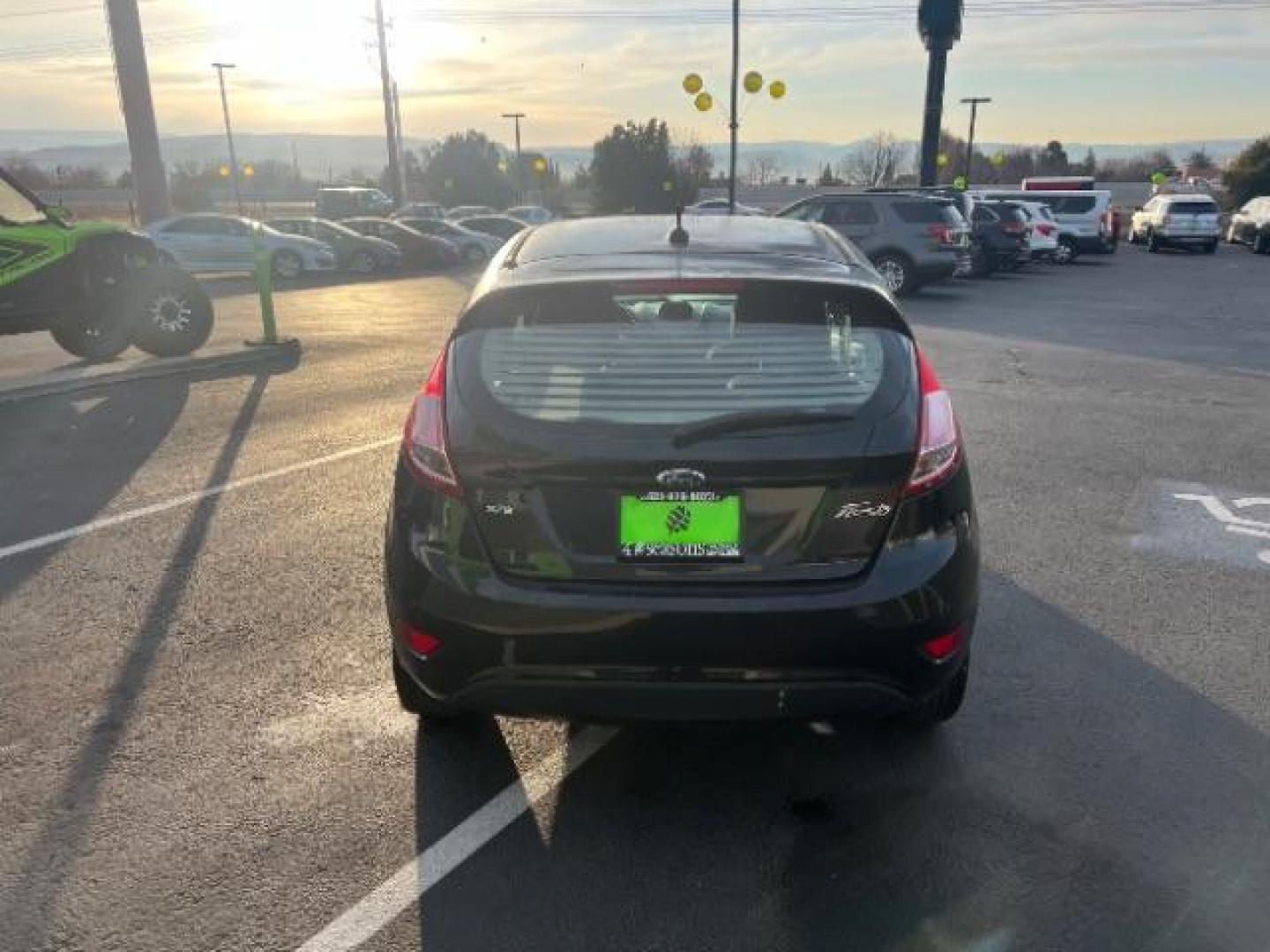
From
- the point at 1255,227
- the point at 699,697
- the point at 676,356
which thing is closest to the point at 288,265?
the point at 676,356

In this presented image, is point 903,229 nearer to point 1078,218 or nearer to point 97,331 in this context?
point 97,331

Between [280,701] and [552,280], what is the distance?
1849 millimetres

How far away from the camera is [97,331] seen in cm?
1070

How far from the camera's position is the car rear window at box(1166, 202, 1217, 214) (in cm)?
3195

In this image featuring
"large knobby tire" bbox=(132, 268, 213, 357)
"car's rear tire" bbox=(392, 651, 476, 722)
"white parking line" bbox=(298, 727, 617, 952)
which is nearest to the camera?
"white parking line" bbox=(298, 727, 617, 952)

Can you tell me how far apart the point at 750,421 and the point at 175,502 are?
440cm

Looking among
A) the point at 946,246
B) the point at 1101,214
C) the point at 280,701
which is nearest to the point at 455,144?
the point at 1101,214

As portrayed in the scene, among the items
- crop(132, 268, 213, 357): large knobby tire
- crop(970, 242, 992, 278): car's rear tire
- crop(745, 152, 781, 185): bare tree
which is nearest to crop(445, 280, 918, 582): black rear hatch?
crop(132, 268, 213, 357): large knobby tire

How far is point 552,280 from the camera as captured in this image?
304 cm

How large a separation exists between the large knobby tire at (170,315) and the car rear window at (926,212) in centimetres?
1141

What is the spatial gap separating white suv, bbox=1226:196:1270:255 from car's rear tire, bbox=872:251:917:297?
20302mm

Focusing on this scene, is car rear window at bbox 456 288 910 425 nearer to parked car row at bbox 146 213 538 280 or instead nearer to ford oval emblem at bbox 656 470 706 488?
ford oval emblem at bbox 656 470 706 488

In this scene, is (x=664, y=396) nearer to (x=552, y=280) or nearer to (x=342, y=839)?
(x=552, y=280)

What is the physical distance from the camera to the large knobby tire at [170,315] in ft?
35.5
